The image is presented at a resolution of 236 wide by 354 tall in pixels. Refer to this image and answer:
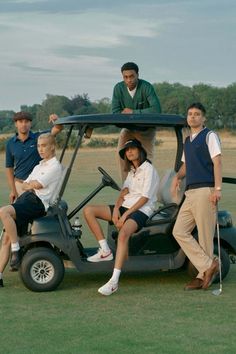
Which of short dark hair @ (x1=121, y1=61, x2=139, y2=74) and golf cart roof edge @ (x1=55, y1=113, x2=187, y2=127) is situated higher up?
short dark hair @ (x1=121, y1=61, x2=139, y2=74)

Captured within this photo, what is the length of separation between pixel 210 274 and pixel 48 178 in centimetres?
176

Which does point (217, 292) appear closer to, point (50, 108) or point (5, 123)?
point (50, 108)

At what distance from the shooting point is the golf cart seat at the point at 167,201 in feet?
26.8

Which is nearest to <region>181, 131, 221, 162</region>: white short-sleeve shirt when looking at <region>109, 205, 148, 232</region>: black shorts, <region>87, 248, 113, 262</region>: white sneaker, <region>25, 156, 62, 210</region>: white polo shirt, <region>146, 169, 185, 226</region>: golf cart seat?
<region>146, 169, 185, 226</region>: golf cart seat

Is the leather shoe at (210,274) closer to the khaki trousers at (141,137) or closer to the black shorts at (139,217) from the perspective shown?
the black shorts at (139,217)

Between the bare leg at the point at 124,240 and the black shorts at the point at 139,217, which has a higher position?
the black shorts at the point at 139,217

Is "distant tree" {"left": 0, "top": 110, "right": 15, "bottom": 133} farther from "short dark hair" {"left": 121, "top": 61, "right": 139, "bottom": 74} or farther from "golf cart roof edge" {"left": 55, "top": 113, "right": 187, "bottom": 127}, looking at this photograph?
"golf cart roof edge" {"left": 55, "top": 113, "right": 187, "bottom": 127}

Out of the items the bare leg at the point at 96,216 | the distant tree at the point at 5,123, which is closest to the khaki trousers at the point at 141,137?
the bare leg at the point at 96,216

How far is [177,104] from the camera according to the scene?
37062 mm

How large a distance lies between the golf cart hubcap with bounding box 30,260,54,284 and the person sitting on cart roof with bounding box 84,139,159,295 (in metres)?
0.39

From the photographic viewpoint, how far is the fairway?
588 cm

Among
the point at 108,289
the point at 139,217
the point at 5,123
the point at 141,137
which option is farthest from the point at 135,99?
the point at 5,123

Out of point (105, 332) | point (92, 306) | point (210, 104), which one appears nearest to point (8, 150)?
point (92, 306)

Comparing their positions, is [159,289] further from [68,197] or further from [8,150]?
[68,197]
